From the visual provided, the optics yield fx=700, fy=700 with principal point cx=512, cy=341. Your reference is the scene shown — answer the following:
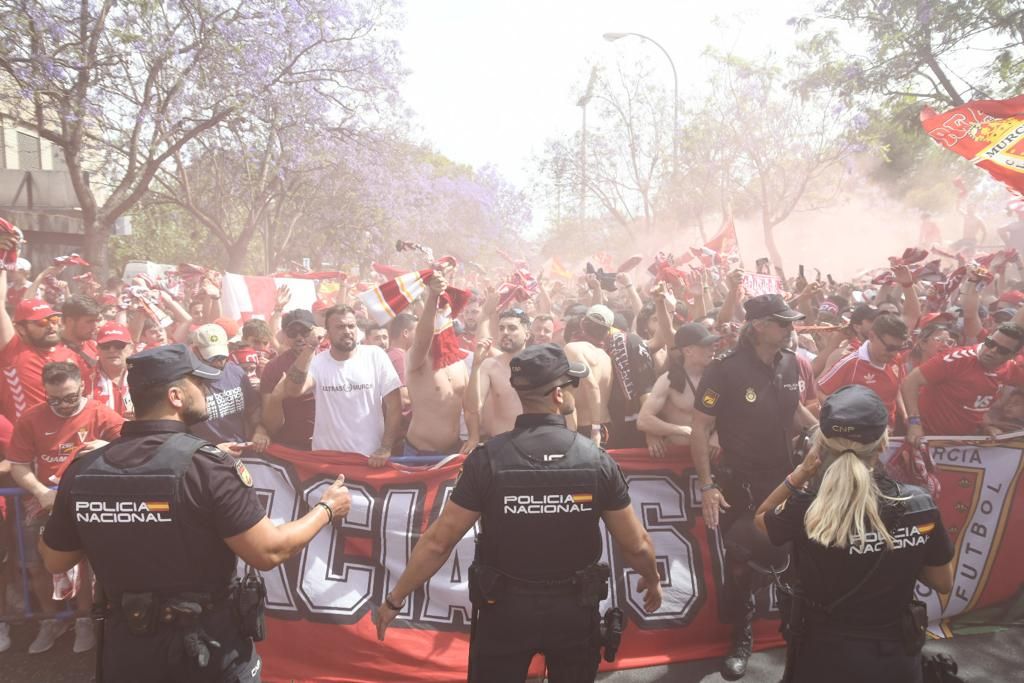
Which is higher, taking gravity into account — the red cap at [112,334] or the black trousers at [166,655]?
the red cap at [112,334]

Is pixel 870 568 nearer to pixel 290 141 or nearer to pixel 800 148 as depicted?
pixel 290 141

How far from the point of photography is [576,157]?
3030 centimetres

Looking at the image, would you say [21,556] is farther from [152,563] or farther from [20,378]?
[152,563]

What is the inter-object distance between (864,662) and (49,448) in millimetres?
4669

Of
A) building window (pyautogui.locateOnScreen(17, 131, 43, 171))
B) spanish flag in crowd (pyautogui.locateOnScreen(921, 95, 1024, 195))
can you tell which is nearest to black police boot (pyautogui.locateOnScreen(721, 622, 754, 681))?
spanish flag in crowd (pyautogui.locateOnScreen(921, 95, 1024, 195))

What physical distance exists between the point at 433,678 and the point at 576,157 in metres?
28.1

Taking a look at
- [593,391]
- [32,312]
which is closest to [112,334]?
[32,312]

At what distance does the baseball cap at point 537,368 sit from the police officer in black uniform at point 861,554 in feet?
3.55

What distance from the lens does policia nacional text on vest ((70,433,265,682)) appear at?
261 centimetres

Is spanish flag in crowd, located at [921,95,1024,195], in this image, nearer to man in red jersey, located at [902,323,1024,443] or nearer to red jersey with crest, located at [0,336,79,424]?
man in red jersey, located at [902,323,1024,443]

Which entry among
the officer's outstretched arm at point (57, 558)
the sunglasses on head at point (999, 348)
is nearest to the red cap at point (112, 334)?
the officer's outstretched arm at point (57, 558)

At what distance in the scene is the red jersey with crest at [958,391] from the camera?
18.7ft

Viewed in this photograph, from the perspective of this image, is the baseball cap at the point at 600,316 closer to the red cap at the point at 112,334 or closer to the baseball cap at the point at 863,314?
the baseball cap at the point at 863,314

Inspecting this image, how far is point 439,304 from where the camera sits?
226 inches
